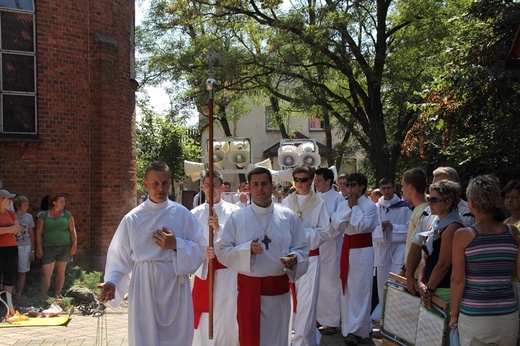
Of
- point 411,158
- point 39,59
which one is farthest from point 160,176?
point 411,158

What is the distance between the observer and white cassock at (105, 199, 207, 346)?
5680 millimetres

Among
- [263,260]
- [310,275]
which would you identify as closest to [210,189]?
[263,260]

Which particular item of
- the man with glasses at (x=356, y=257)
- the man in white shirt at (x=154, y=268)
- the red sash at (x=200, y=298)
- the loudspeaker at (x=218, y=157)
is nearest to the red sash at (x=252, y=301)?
the man in white shirt at (x=154, y=268)

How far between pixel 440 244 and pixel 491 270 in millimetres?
632

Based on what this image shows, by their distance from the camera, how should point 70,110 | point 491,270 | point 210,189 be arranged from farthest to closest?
1. point 70,110
2. point 210,189
3. point 491,270

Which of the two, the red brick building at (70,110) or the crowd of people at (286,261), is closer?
the crowd of people at (286,261)

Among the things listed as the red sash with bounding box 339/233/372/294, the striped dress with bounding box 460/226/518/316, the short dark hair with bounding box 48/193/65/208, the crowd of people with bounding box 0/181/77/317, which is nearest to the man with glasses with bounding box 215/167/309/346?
the striped dress with bounding box 460/226/518/316

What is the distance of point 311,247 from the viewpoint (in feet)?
26.2

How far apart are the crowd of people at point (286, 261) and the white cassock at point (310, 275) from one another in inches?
0.5

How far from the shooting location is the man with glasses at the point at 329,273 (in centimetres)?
903

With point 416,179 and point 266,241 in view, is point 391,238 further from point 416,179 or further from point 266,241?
point 266,241

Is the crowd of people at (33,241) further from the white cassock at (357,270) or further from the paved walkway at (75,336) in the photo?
the white cassock at (357,270)

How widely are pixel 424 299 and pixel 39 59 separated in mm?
9641

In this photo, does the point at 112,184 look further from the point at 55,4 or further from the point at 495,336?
the point at 495,336
